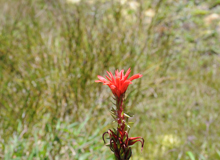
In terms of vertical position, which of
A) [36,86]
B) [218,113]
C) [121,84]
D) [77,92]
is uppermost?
[36,86]

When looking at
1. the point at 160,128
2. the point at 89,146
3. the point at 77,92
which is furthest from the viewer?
the point at 77,92

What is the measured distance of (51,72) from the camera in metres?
2.54

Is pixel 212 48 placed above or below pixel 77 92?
above

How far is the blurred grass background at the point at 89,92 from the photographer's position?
190 cm

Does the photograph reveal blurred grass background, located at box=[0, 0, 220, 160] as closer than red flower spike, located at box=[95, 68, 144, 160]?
No

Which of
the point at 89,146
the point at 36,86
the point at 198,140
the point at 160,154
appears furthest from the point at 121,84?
the point at 36,86

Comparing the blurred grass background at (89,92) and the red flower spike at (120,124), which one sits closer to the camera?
the red flower spike at (120,124)

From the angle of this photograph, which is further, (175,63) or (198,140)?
(175,63)

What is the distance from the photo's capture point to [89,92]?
249 cm

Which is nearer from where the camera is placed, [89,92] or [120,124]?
[120,124]

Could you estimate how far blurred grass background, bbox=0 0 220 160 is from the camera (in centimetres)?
190

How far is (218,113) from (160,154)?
2.83 feet

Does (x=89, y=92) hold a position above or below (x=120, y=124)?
above

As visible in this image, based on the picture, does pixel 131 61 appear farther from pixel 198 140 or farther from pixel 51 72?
pixel 198 140
